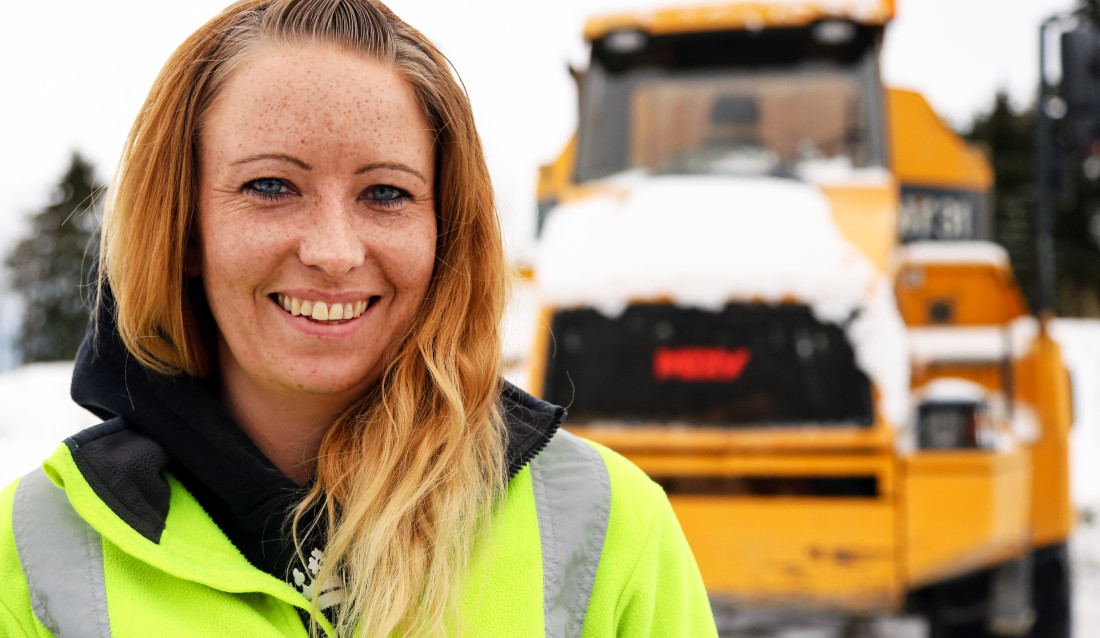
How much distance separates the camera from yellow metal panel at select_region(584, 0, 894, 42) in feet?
14.5

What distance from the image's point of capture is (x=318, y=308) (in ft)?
4.60

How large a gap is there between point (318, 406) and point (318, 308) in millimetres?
163

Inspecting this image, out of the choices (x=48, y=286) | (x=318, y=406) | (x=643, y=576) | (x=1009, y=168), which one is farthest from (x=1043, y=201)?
(x=48, y=286)

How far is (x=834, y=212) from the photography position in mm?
3957

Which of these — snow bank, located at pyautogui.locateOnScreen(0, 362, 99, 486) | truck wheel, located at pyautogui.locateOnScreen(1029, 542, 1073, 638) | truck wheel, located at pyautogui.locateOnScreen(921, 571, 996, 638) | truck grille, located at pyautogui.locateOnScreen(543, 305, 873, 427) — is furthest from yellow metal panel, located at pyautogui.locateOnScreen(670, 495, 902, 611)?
snow bank, located at pyautogui.locateOnScreen(0, 362, 99, 486)

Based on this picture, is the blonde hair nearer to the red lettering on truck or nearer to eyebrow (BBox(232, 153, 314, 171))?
eyebrow (BBox(232, 153, 314, 171))

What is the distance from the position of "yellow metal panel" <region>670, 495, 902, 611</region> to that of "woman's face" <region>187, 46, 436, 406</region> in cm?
244

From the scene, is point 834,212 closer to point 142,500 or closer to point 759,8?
point 759,8

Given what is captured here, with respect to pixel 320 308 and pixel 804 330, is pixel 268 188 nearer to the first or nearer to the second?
pixel 320 308

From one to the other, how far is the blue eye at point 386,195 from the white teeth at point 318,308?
5.7 inches

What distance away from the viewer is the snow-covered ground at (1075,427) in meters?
5.85

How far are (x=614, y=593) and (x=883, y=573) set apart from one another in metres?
2.51

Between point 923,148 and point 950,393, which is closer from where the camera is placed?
point 950,393

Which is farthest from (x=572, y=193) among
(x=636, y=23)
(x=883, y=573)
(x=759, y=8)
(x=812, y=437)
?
(x=883, y=573)
